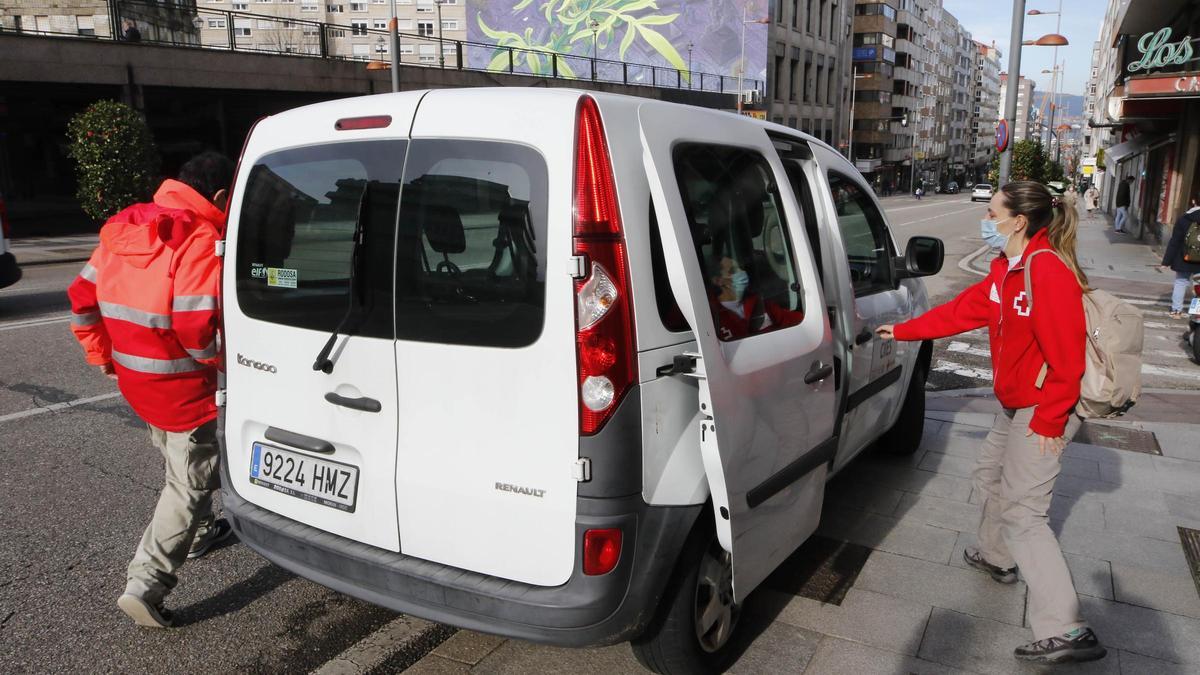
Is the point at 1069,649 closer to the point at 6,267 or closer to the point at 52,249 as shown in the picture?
the point at 6,267

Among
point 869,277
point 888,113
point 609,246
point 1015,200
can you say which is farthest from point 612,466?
point 888,113

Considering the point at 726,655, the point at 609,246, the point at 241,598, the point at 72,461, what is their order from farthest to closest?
1. the point at 72,461
2. the point at 241,598
3. the point at 726,655
4. the point at 609,246

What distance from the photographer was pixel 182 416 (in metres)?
3.40

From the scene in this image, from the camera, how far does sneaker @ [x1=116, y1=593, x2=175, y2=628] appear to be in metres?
3.25

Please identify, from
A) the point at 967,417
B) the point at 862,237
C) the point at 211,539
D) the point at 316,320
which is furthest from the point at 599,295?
the point at 967,417

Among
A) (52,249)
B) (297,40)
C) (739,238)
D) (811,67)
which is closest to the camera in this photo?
(739,238)

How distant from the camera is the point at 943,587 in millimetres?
3781

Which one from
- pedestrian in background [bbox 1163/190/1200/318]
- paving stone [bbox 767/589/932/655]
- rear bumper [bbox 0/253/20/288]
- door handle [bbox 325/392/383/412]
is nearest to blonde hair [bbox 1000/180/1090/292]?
paving stone [bbox 767/589/932/655]

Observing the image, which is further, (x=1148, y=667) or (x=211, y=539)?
(x=211, y=539)

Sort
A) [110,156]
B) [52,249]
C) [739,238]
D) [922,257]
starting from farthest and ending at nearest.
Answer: [52,249] < [110,156] < [922,257] < [739,238]

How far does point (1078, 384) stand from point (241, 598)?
11.1 ft

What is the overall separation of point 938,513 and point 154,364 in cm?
383

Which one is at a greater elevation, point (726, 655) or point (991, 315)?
point (991, 315)

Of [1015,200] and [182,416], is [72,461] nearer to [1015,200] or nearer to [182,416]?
[182,416]
